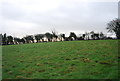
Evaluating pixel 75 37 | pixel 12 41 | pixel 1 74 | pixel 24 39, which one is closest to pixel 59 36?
pixel 75 37

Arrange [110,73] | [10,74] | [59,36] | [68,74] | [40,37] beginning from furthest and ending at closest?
[40,37] < [59,36] < [10,74] < [68,74] < [110,73]

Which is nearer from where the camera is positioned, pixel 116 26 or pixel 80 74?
pixel 80 74

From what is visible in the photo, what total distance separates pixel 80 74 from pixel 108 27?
5895cm

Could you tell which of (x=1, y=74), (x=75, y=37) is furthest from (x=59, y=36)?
(x=1, y=74)

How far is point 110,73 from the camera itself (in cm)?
708

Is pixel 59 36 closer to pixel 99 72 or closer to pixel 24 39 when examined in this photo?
pixel 24 39

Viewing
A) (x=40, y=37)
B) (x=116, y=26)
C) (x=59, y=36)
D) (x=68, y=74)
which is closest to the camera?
(x=68, y=74)

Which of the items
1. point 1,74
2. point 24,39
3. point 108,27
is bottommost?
point 1,74

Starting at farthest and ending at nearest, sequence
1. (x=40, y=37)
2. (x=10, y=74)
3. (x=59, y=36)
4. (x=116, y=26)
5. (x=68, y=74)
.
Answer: (x=40, y=37), (x=59, y=36), (x=116, y=26), (x=10, y=74), (x=68, y=74)

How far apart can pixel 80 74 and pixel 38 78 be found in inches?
118

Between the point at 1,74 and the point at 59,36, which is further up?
the point at 59,36

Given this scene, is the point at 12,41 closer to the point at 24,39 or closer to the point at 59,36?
the point at 24,39

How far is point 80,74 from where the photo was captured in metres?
7.42

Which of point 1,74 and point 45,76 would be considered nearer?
point 45,76
